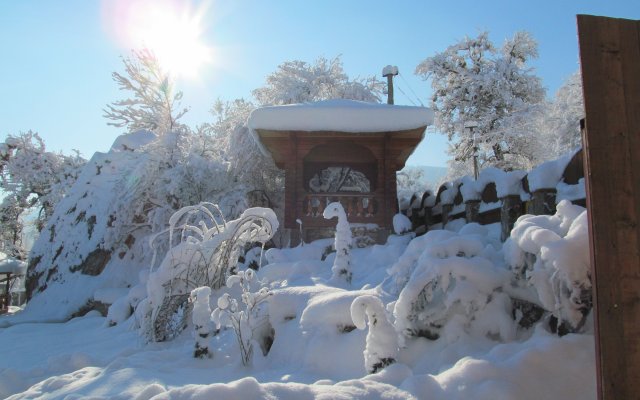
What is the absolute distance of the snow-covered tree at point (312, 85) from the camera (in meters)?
18.0

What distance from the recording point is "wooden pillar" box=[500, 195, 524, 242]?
15.0 ft

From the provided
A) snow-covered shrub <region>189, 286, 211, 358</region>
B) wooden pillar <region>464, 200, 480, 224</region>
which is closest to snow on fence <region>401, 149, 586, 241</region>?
wooden pillar <region>464, 200, 480, 224</region>

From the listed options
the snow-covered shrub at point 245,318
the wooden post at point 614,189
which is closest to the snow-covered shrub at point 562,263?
the wooden post at point 614,189

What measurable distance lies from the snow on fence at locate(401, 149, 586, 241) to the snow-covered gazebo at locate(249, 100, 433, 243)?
199 centimetres

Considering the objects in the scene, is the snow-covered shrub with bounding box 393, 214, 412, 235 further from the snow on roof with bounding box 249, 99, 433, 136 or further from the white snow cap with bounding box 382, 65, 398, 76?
the white snow cap with bounding box 382, 65, 398, 76

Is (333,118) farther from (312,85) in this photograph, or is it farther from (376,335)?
(312,85)

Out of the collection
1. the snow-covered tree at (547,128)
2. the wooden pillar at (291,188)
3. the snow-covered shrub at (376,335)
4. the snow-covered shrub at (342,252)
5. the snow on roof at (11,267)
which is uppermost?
the snow-covered tree at (547,128)

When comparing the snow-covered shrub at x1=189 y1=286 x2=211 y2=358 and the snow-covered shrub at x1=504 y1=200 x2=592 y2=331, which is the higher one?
the snow-covered shrub at x1=504 y1=200 x2=592 y2=331

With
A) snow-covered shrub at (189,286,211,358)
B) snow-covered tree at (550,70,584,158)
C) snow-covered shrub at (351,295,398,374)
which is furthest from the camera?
snow-covered tree at (550,70,584,158)

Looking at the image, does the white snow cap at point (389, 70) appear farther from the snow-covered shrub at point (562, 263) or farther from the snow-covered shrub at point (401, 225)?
the snow-covered shrub at point (562, 263)

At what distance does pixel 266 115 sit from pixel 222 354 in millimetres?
4998

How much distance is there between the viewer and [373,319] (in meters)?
2.83

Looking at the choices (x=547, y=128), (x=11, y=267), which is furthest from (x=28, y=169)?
(x=547, y=128)

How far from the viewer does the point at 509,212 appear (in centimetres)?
458
